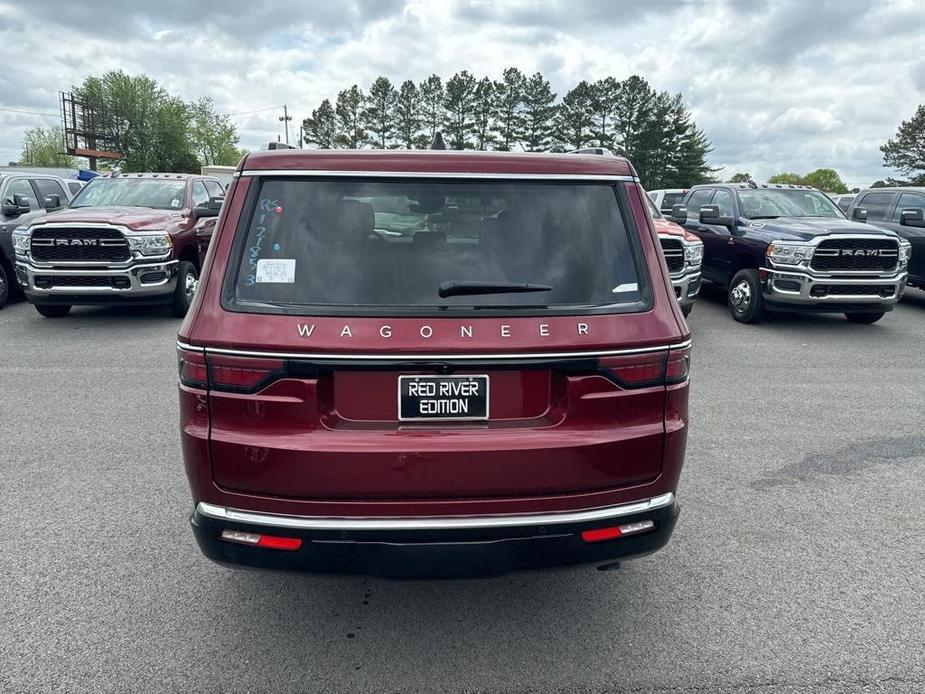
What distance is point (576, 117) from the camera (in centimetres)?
6969

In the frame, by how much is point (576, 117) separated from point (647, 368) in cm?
7108

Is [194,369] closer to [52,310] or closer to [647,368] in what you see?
[647,368]

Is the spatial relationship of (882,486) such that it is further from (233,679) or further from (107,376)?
(107,376)

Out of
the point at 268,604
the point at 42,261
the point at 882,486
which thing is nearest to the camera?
the point at 268,604

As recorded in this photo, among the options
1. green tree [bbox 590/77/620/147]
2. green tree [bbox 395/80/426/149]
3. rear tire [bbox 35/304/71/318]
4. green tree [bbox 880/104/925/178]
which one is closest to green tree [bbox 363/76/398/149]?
green tree [bbox 395/80/426/149]

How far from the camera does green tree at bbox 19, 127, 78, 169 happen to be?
86931mm

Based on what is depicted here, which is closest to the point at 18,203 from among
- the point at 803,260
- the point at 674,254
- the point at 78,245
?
the point at 78,245

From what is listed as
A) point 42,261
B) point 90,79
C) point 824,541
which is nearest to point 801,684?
point 824,541

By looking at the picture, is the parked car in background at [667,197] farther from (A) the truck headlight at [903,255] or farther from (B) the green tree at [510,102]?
(B) the green tree at [510,102]

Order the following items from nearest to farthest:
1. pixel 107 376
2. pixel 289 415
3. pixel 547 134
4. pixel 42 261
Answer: pixel 289 415 → pixel 107 376 → pixel 42 261 → pixel 547 134

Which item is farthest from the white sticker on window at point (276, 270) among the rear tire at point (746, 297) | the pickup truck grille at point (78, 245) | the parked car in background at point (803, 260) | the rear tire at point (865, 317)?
the rear tire at point (865, 317)

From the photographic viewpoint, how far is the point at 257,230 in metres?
2.72

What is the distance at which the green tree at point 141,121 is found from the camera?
68188 mm

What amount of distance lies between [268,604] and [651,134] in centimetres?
7217
